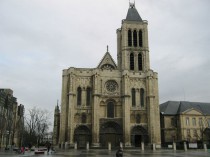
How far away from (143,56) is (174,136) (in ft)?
67.5

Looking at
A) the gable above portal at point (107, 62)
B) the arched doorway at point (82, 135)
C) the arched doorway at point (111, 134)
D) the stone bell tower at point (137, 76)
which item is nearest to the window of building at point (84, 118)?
the arched doorway at point (82, 135)

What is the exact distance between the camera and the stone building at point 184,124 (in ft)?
202

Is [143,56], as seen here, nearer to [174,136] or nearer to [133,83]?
[133,83]

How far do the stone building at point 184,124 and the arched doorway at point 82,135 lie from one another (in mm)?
20183

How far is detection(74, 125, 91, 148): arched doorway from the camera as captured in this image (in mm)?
51703

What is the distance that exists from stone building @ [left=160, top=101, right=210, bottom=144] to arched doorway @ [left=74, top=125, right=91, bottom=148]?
2018cm

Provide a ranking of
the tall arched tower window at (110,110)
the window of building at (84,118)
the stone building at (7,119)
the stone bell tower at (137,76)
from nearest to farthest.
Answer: the stone building at (7,119) → the window of building at (84,118) → the stone bell tower at (137,76) → the tall arched tower window at (110,110)

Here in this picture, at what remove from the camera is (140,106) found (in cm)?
5534

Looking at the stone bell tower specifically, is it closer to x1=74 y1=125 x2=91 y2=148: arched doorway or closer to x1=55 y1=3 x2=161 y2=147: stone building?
x1=55 y1=3 x2=161 y2=147: stone building

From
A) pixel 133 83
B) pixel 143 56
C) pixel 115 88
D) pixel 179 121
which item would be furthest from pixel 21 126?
pixel 179 121

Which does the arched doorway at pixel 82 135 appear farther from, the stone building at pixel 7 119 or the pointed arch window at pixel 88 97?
the stone building at pixel 7 119

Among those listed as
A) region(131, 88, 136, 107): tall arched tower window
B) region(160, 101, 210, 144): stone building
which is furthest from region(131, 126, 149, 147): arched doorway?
region(160, 101, 210, 144): stone building

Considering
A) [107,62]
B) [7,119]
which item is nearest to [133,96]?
[107,62]

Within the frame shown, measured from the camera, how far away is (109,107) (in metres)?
54.8
